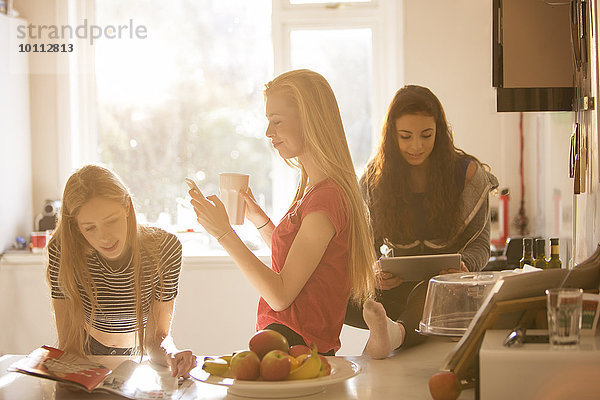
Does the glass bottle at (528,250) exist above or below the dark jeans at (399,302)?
above

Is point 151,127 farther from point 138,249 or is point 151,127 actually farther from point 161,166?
point 138,249

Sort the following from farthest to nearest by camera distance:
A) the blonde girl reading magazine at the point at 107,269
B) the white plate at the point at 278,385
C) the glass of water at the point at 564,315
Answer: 1. the blonde girl reading magazine at the point at 107,269
2. the white plate at the point at 278,385
3. the glass of water at the point at 564,315

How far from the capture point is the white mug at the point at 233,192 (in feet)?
7.22

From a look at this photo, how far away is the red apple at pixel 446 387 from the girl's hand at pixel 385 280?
0.96 m

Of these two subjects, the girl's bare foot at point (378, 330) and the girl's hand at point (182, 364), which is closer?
the girl's hand at point (182, 364)

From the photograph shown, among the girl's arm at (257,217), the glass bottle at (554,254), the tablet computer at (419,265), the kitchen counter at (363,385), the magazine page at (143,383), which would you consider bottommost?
the kitchen counter at (363,385)

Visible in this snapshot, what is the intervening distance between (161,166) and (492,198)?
1.96 m

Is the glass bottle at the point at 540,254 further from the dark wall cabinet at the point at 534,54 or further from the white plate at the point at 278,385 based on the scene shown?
the white plate at the point at 278,385

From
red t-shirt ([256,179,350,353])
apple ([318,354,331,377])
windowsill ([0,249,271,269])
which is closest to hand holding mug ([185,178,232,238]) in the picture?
red t-shirt ([256,179,350,353])

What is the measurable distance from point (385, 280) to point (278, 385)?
99 centimetres

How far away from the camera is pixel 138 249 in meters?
2.20

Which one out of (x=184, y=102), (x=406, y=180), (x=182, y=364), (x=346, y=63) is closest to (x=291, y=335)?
(x=182, y=364)

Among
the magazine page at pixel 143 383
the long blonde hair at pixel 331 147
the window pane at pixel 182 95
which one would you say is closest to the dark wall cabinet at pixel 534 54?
the long blonde hair at pixel 331 147

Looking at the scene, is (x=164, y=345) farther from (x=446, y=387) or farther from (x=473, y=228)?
(x=473, y=228)
